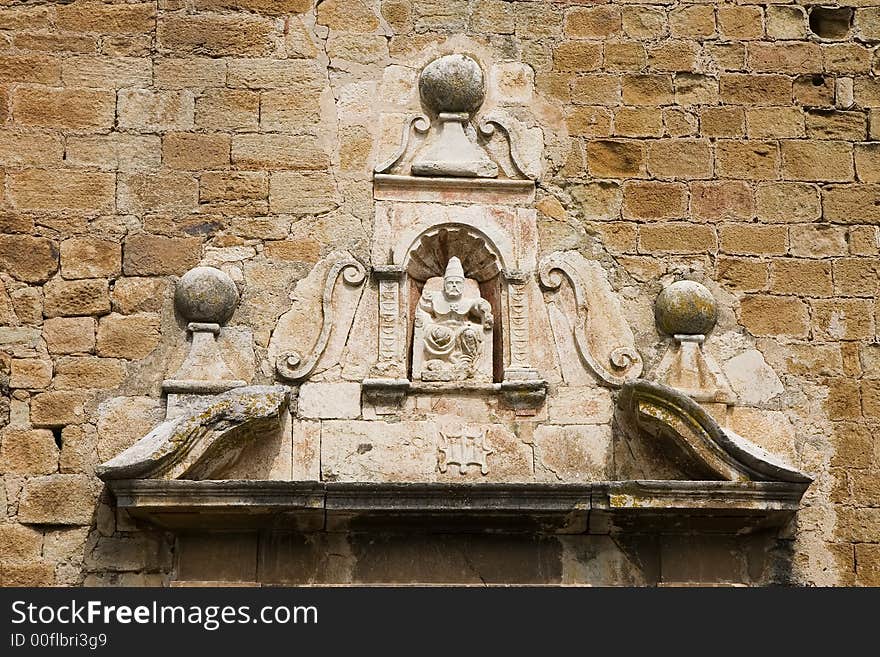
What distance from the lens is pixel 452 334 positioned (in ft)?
20.9

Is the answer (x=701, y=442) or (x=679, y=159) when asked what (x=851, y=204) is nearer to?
(x=679, y=159)

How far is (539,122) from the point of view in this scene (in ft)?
22.3

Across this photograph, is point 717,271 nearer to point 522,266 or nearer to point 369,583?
point 522,266

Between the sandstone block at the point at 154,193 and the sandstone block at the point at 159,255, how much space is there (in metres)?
0.14

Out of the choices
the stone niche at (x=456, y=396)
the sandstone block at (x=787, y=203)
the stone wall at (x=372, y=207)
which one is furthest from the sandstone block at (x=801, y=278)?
the stone niche at (x=456, y=396)

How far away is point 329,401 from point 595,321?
1.20 m

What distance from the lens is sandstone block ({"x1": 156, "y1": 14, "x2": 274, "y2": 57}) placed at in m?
6.72

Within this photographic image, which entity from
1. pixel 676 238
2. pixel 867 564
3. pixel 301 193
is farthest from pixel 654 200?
pixel 867 564

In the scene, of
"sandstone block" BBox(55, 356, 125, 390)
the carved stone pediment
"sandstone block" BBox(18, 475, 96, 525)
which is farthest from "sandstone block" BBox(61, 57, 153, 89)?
"sandstone block" BBox(18, 475, 96, 525)

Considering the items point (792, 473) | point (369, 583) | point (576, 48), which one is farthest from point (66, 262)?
point (792, 473)

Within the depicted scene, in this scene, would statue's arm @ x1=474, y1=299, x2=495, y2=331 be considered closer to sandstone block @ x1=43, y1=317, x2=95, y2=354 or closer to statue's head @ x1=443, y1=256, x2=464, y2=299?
statue's head @ x1=443, y1=256, x2=464, y2=299

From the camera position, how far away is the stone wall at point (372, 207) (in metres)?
6.19

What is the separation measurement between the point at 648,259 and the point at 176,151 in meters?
2.12

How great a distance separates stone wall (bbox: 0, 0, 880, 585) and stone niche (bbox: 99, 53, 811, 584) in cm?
10
